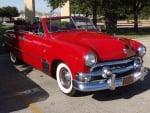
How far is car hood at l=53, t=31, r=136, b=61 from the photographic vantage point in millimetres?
6617

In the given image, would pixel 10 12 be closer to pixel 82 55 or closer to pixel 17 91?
pixel 17 91

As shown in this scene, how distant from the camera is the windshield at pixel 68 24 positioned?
809 cm

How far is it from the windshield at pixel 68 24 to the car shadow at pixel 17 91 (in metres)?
1.51

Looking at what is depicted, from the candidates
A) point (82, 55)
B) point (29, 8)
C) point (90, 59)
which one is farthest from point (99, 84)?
point (29, 8)

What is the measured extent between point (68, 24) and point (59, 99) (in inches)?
90.5

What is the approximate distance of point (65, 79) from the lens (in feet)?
23.4

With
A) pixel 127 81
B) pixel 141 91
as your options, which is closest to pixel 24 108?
pixel 127 81

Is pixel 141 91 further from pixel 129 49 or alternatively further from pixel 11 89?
pixel 11 89

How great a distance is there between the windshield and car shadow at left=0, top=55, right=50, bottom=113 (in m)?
1.51

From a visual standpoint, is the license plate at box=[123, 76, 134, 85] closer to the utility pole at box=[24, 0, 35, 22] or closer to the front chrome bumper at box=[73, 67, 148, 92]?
the front chrome bumper at box=[73, 67, 148, 92]

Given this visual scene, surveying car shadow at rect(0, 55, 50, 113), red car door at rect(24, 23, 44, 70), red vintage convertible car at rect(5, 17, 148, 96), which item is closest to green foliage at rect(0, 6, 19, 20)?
car shadow at rect(0, 55, 50, 113)

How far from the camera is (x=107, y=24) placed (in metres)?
27.2

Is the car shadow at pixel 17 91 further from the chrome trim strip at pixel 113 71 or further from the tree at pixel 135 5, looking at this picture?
the tree at pixel 135 5

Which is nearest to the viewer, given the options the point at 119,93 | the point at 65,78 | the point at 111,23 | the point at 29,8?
the point at 65,78
